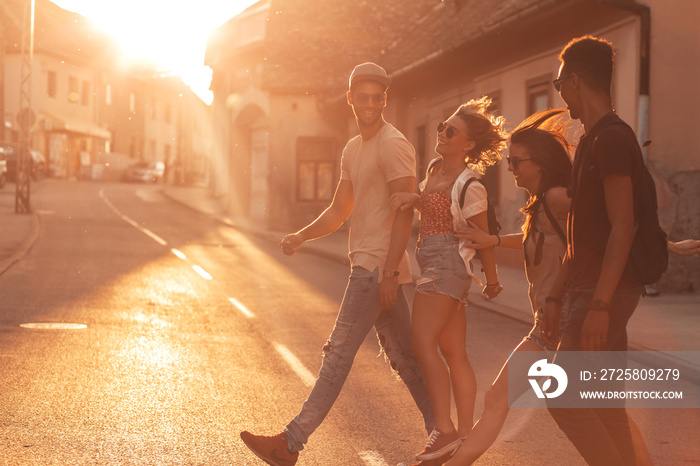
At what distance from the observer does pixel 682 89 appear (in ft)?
46.3

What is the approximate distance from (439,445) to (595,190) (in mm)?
1608

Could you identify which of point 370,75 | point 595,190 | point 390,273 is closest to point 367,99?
point 370,75

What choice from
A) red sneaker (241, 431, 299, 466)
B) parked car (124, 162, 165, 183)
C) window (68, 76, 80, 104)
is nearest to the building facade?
red sneaker (241, 431, 299, 466)

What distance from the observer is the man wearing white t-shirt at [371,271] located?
14.7 feet

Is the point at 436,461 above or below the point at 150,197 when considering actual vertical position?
below

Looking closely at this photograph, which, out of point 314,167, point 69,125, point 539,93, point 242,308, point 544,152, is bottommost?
point 242,308

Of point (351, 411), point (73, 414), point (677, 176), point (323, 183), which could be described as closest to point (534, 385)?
point (351, 411)

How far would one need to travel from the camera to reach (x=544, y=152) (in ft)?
13.0

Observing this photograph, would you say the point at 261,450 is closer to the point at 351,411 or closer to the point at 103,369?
the point at 351,411

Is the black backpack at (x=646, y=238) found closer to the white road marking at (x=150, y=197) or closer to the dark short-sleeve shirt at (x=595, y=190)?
the dark short-sleeve shirt at (x=595, y=190)

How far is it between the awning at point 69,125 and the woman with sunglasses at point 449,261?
55.5 meters

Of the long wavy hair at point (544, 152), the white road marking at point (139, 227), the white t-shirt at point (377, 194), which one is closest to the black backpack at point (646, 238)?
the long wavy hair at point (544, 152)

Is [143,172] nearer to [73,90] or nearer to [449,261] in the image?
[73,90]

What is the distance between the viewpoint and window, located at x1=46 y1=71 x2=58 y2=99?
59062 millimetres
